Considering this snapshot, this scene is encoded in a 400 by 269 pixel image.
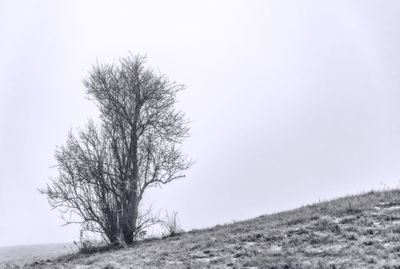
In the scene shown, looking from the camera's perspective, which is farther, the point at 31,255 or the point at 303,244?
the point at 31,255

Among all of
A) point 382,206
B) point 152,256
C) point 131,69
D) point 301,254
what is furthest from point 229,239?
point 131,69

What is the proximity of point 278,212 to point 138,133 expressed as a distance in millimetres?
8321

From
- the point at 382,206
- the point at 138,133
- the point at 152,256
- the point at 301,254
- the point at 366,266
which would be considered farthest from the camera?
the point at 138,133

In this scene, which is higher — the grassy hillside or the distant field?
the distant field

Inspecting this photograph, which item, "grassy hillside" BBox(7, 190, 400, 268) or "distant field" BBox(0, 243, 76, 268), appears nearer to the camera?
"grassy hillside" BBox(7, 190, 400, 268)

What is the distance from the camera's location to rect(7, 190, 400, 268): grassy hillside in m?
9.98

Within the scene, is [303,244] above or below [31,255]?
below

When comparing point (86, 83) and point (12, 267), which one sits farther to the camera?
point (86, 83)

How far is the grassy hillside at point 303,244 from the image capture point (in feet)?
32.7

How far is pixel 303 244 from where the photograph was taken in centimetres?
1166

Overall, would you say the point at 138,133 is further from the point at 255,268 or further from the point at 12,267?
the point at 255,268

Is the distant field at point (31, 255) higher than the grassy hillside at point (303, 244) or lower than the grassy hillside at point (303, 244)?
higher

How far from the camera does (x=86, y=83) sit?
945 inches

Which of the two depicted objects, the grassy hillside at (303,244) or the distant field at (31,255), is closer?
the grassy hillside at (303,244)
